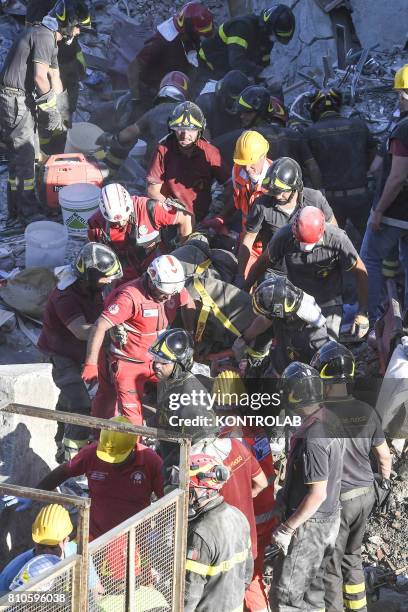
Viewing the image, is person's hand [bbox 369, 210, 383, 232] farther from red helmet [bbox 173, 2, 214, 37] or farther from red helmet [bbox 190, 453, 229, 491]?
red helmet [bbox 173, 2, 214, 37]

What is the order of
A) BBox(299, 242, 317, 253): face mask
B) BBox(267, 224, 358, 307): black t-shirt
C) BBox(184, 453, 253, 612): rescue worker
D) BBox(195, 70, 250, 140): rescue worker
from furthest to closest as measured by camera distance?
BBox(195, 70, 250, 140): rescue worker → BBox(267, 224, 358, 307): black t-shirt → BBox(299, 242, 317, 253): face mask → BBox(184, 453, 253, 612): rescue worker

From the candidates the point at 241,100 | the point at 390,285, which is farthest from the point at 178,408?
the point at 241,100

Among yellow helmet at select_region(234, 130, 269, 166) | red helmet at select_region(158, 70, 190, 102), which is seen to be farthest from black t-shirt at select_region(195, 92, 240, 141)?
yellow helmet at select_region(234, 130, 269, 166)

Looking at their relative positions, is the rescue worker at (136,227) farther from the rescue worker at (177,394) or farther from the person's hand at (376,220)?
the rescue worker at (177,394)

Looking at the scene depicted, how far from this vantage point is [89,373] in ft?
22.6

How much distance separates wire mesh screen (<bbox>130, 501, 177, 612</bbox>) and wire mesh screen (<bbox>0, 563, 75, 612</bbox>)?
50 centimetres

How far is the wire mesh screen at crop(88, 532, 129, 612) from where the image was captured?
15.0 ft

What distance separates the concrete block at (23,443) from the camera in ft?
20.3

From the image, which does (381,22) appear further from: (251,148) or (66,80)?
(251,148)

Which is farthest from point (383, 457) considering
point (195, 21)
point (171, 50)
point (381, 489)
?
point (171, 50)

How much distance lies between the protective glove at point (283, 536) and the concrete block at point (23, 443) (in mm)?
1578

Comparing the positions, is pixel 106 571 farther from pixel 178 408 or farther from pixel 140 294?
pixel 140 294

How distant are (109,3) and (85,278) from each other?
28.3ft

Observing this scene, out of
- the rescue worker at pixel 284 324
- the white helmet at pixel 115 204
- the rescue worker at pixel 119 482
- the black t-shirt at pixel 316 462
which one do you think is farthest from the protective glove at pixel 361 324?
the rescue worker at pixel 119 482
